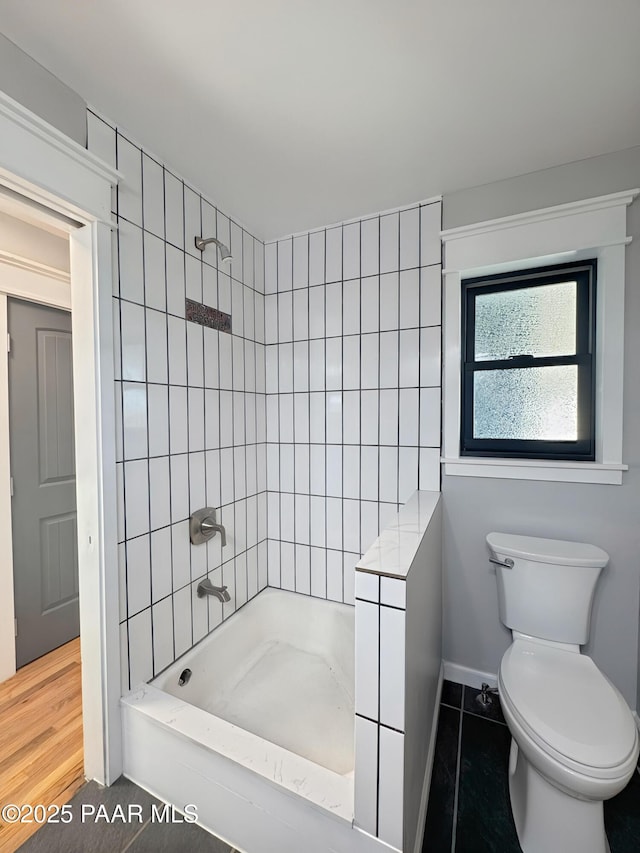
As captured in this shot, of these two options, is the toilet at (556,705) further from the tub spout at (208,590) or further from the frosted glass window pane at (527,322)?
the tub spout at (208,590)

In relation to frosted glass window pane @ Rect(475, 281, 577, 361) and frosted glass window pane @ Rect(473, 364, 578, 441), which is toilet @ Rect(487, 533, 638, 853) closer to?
frosted glass window pane @ Rect(473, 364, 578, 441)

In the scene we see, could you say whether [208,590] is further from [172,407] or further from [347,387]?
[347,387]

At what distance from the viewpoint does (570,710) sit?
44.0 inches

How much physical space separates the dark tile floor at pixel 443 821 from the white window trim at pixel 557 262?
1.11 meters

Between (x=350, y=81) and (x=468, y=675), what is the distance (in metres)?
2.45

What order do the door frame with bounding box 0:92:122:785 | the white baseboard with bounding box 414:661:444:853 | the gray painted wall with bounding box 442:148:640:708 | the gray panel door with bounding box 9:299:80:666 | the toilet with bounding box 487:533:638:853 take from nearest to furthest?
the toilet with bounding box 487:533:638:853
the white baseboard with bounding box 414:661:444:853
the door frame with bounding box 0:92:122:785
the gray painted wall with bounding box 442:148:640:708
the gray panel door with bounding box 9:299:80:666

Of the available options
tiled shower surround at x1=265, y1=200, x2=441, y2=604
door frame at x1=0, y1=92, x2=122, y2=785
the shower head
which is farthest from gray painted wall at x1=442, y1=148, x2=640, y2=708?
door frame at x1=0, y1=92, x2=122, y2=785

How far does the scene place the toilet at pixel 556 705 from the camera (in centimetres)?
99

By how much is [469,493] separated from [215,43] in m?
1.85

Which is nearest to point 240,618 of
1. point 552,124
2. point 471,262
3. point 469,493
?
point 469,493

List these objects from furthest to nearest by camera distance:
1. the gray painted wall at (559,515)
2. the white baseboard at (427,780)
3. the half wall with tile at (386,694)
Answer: the gray painted wall at (559,515), the white baseboard at (427,780), the half wall with tile at (386,694)

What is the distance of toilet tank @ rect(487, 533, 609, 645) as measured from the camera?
143 centimetres

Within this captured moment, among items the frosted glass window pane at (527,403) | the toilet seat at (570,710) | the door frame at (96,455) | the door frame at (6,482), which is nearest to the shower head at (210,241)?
the door frame at (96,455)

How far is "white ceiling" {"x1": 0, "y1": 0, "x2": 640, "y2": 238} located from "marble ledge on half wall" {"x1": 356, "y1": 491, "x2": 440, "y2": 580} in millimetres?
1413
